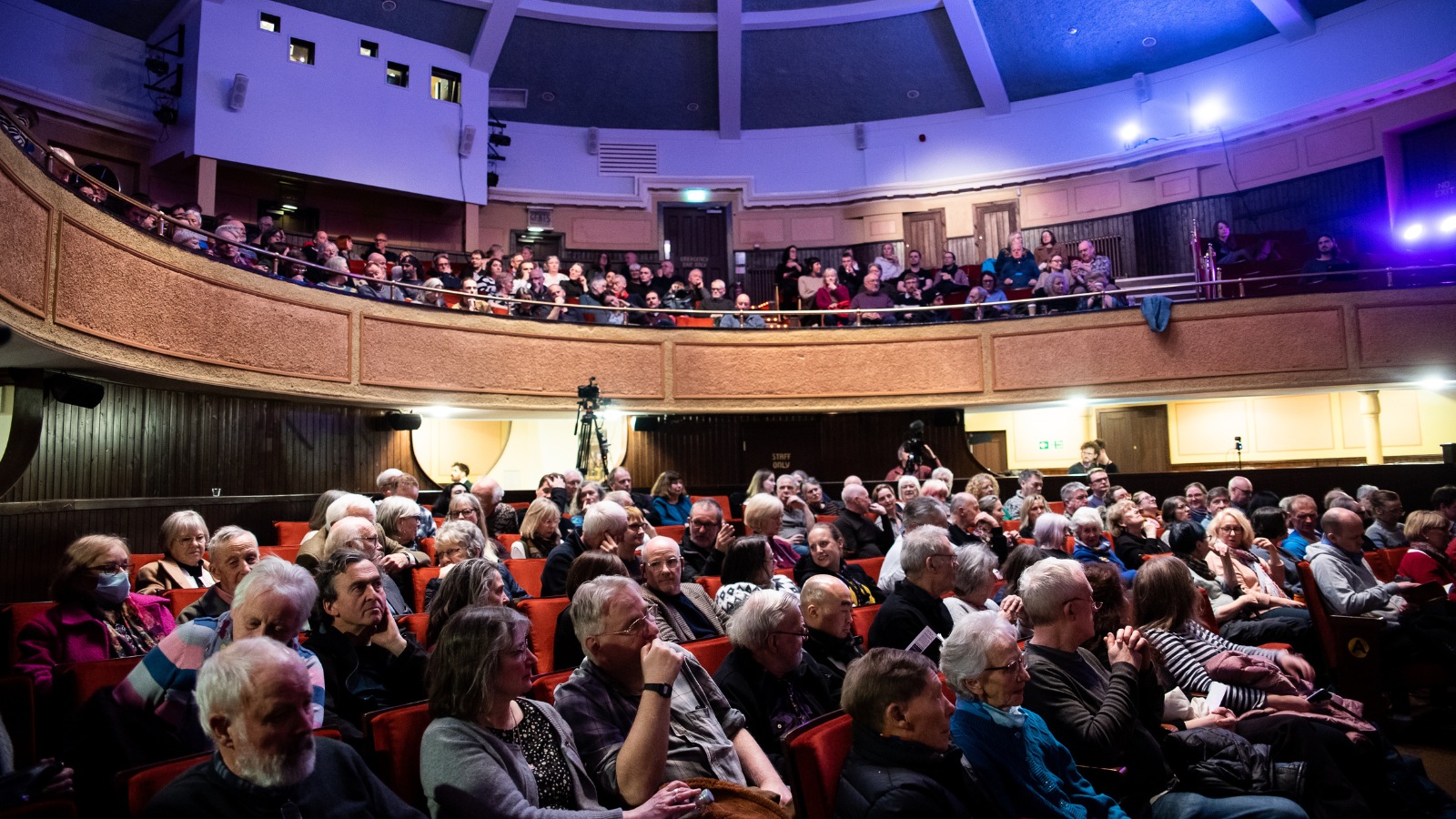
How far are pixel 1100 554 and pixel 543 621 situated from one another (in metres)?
2.78

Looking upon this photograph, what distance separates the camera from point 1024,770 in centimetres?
226

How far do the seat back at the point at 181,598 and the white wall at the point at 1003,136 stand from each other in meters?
10.00

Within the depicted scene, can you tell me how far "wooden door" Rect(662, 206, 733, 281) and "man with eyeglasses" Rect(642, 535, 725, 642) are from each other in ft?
34.4

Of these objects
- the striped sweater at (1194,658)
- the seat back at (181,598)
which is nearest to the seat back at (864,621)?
the striped sweater at (1194,658)

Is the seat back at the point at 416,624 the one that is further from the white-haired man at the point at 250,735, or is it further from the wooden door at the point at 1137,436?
the wooden door at the point at 1137,436

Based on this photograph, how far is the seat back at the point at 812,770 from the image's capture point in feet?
6.73

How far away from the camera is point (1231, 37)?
11.7 m

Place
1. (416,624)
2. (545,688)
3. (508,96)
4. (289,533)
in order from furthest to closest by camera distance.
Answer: (508,96), (289,533), (416,624), (545,688)

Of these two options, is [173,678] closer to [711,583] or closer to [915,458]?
[711,583]

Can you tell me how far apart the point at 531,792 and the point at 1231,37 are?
1266 centimetres

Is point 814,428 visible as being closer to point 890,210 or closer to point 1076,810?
point 890,210

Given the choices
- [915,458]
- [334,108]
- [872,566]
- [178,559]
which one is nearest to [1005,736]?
[872,566]

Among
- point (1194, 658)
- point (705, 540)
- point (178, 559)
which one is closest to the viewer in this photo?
point (1194, 658)

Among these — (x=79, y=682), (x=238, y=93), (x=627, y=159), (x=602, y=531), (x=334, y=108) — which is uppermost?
(x=627, y=159)
